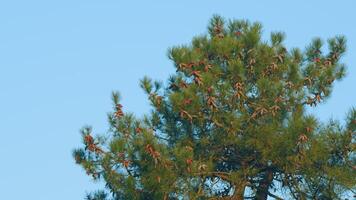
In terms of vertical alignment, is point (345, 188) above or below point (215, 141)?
below

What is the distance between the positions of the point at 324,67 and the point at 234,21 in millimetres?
2453

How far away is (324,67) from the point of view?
24516 mm

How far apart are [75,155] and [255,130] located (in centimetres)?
408

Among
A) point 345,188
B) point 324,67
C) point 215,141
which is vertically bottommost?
point 345,188

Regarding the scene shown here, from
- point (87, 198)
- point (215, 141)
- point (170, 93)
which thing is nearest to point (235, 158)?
point (215, 141)

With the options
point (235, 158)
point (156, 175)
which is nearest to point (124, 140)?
point (156, 175)

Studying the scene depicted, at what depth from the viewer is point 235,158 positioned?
76.3 ft

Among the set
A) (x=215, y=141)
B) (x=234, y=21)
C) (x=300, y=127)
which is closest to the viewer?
(x=300, y=127)

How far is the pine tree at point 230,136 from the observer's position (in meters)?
22.0

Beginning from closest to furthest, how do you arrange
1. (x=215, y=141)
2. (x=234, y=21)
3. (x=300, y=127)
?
(x=300, y=127)
(x=215, y=141)
(x=234, y=21)

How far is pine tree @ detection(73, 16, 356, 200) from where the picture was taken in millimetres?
22016

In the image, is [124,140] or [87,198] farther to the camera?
[87,198]

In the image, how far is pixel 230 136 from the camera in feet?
74.5

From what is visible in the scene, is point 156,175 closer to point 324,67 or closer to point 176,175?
point 176,175
